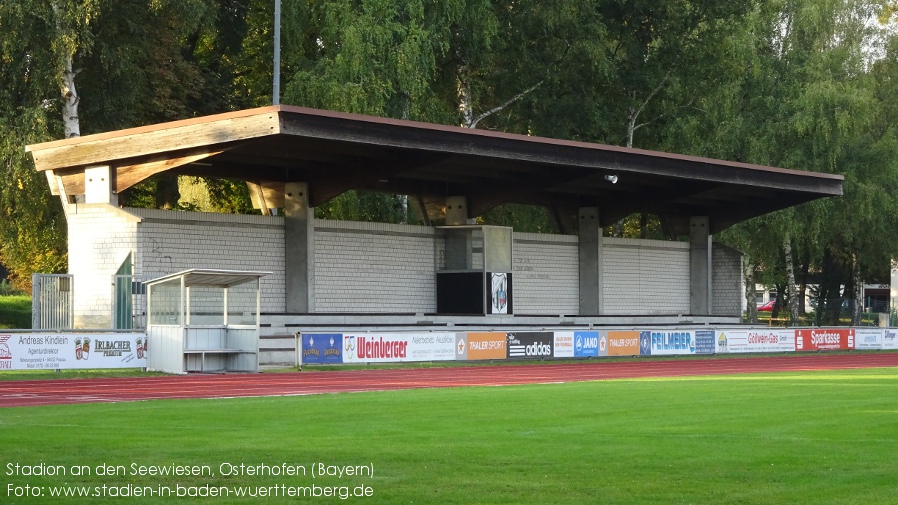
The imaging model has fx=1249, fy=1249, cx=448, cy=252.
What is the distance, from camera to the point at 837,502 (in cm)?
884

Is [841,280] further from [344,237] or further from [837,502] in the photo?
[837,502]

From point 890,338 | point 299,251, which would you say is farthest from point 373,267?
point 890,338

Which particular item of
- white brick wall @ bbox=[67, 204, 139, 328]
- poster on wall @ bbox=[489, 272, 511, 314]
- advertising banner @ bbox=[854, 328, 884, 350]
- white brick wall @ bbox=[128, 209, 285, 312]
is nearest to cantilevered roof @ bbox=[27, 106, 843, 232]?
white brick wall @ bbox=[67, 204, 139, 328]

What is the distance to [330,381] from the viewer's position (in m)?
26.3

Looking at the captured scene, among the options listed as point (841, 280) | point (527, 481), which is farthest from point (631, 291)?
point (527, 481)

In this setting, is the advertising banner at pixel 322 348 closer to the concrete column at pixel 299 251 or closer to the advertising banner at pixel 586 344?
the concrete column at pixel 299 251

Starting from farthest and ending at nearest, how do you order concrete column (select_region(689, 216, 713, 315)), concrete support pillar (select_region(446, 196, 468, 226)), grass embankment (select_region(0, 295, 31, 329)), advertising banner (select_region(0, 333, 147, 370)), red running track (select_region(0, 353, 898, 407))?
1. grass embankment (select_region(0, 295, 31, 329))
2. concrete column (select_region(689, 216, 713, 315))
3. concrete support pillar (select_region(446, 196, 468, 226))
4. advertising banner (select_region(0, 333, 147, 370))
5. red running track (select_region(0, 353, 898, 407))

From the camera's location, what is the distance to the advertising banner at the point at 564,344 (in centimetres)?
3762

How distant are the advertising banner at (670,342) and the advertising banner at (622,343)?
34 centimetres

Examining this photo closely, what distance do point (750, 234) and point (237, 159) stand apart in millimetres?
28674

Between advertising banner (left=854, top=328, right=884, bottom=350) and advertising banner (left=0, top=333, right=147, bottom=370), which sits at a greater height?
advertising banner (left=0, top=333, right=147, bottom=370)

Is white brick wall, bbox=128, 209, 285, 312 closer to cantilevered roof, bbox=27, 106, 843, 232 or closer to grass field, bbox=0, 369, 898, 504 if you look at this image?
cantilevered roof, bbox=27, 106, 843, 232

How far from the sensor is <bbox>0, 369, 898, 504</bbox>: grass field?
9.36 metres

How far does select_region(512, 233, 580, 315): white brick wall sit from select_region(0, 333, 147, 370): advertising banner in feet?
56.4
